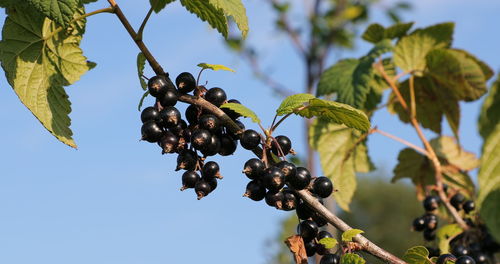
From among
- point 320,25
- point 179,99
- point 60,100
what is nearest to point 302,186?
point 179,99

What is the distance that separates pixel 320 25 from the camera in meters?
10.3

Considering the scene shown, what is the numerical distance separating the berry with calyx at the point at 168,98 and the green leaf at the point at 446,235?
159 centimetres

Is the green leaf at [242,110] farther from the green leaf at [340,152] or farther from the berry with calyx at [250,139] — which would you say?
the green leaf at [340,152]

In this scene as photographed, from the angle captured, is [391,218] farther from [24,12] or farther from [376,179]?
[24,12]

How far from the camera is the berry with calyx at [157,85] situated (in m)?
1.62

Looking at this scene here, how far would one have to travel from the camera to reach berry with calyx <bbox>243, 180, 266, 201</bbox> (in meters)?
1.61

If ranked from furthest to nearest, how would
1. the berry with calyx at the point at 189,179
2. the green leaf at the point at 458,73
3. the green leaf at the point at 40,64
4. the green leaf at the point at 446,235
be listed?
the green leaf at the point at 458,73 < the green leaf at the point at 446,235 < the green leaf at the point at 40,64 < the berry with calyx at the point at 189,179

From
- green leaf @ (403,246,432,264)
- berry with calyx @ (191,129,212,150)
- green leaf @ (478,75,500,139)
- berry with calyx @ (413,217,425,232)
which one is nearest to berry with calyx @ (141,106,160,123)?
berry with calyx @ (191,129,212,150)

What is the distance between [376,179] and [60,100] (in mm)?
32767

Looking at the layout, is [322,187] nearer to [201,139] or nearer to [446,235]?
[201,139]

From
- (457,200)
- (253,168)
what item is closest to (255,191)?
(253,168)

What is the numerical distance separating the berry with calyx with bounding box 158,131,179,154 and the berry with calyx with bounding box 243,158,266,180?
0.19 meters

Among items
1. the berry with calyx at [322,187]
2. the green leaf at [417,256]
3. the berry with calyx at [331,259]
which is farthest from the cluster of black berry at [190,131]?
the green leaf at [417,256]

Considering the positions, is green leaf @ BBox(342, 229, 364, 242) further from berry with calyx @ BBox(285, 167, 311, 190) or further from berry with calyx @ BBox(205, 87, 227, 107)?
berry with calyx @ BBox(205, 87, 227, 107)
